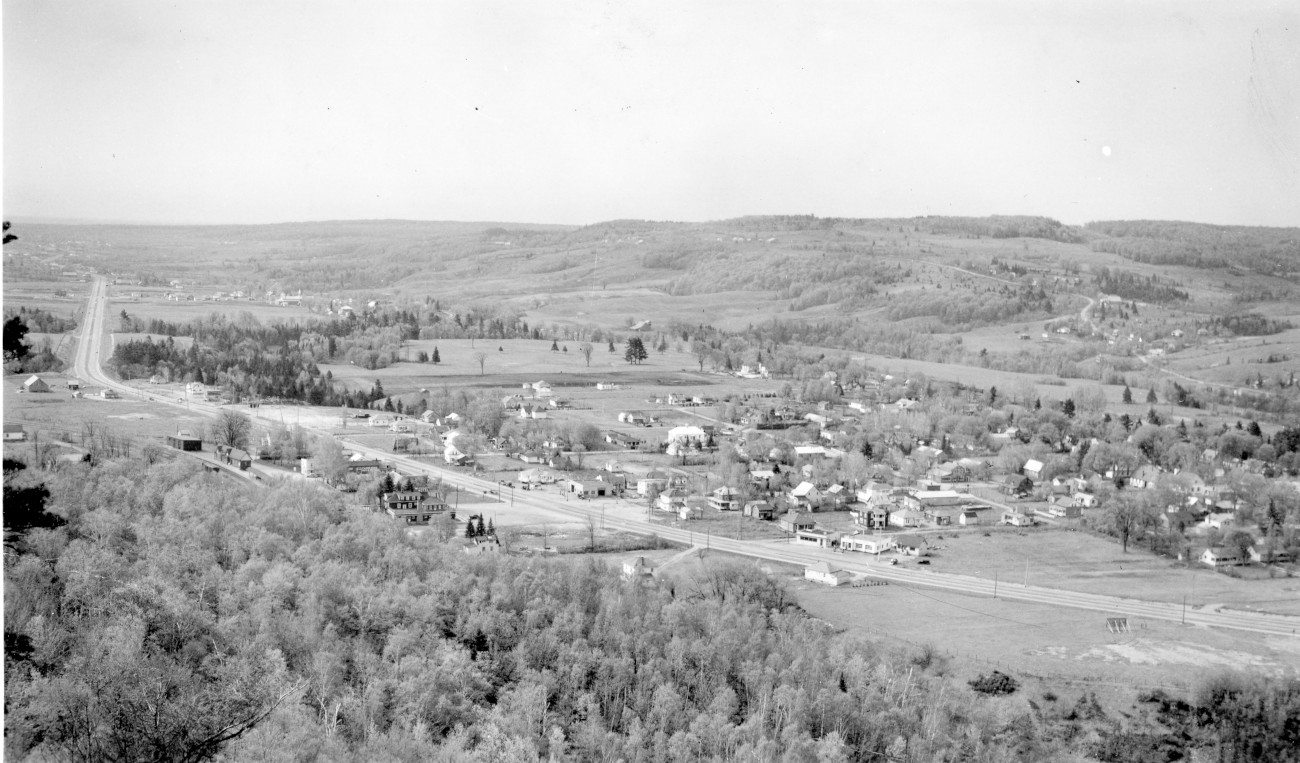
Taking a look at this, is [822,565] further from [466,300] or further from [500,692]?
[466,300]

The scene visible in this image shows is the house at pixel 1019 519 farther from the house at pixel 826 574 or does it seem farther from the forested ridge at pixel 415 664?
the forested ridge at pixel 415 664

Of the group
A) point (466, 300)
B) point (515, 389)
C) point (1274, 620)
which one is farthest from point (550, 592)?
point (466, 300)

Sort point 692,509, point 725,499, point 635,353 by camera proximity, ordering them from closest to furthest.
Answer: point 692,509
point 725,499
point 635,353

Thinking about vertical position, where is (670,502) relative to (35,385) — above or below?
below

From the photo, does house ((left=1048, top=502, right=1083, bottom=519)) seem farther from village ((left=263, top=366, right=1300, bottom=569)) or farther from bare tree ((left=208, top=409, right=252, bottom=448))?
bare tree ((left=208, top=409, right=252, bottom=448))

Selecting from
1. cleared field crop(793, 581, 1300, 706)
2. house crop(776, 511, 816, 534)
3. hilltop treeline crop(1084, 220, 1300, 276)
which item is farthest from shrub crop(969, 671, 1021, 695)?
hilltop treeline crop(1084, 220, 1300, 276)

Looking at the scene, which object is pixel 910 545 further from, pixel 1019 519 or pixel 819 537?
pixel 1019 519

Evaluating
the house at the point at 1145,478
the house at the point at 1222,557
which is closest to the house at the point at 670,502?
the house at the point at 1222,557

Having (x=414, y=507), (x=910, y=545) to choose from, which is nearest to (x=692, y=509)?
(x=910, y=545)
